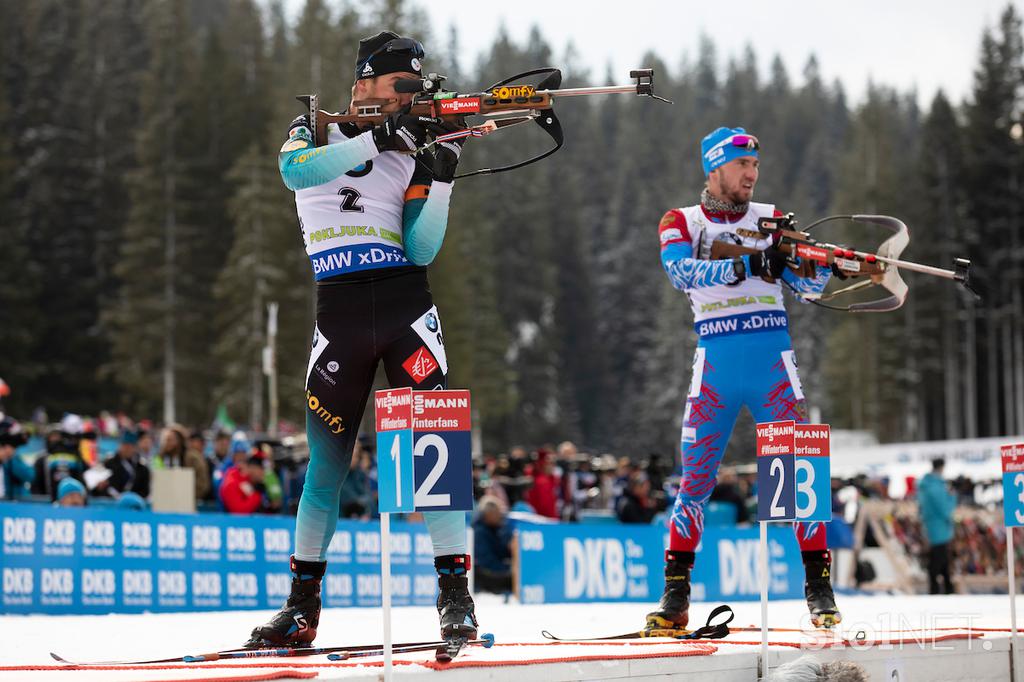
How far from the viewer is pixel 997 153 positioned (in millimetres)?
75875

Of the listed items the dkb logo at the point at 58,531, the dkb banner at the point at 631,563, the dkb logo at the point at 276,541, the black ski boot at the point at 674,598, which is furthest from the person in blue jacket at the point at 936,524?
the black ski boot at the point at 674,598

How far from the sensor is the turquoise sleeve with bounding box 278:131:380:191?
5.36 metres

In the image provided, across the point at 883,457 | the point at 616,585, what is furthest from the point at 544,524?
the point at 883,457

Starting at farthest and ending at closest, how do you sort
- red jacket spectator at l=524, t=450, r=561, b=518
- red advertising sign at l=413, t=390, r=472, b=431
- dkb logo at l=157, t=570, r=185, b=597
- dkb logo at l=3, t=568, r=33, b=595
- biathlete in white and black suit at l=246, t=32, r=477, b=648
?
red jacket spectator at l=524, t=450, r=561, b=518 < dkb logo at l=157, t=570, r=185, b=597 < dkb logo at l=3, t=568, r=33, b=595 < biathlete in white and black suit at l=246, t=32, r=477, b=648 < red advertising sign at l=413, t=390, r=472, b=431

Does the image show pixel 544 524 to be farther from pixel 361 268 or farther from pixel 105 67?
pixel 105 67

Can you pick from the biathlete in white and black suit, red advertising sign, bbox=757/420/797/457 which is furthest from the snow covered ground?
red advertising sign, bbox=757/420/797/457

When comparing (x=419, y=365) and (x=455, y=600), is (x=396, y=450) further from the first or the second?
(x=419, y=365)

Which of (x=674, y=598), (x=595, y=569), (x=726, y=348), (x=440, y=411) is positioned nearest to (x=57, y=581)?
(x=595, y=569)

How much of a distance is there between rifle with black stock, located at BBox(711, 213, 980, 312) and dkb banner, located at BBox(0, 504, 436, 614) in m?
6.64

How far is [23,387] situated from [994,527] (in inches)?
1550

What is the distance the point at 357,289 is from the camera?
563 cm

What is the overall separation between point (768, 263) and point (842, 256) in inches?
21.5

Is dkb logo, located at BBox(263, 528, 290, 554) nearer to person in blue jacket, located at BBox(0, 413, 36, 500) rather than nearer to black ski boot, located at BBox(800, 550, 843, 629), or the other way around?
person in blue jacket, located at BBox(0, 413, 36, 500)

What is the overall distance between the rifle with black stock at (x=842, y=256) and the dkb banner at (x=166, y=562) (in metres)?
6.64
